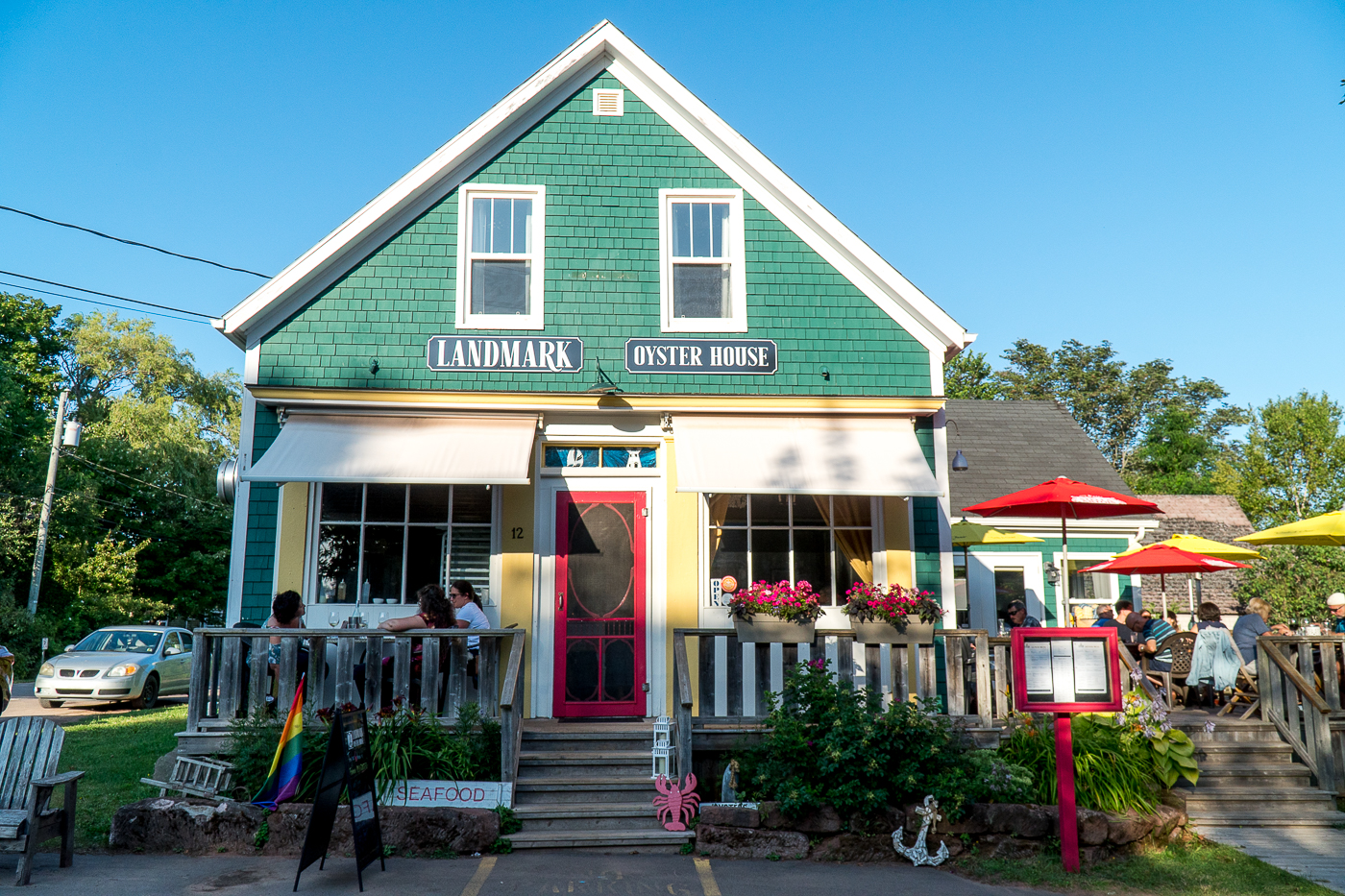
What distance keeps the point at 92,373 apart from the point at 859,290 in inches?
1646

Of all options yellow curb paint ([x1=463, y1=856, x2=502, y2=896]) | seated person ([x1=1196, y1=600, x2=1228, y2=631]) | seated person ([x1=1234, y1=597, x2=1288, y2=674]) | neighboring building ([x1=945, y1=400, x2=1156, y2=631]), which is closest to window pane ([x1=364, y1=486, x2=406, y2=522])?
yellow curb paint ([x1=463, y1=856, x2=502, y2=896])

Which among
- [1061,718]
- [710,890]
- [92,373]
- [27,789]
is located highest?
[92,373]

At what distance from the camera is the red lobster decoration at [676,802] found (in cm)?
744

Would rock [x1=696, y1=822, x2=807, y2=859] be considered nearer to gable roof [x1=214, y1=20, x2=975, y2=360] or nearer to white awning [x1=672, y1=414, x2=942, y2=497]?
white awning [x1=672, y1=414, x2=942, y2=497]

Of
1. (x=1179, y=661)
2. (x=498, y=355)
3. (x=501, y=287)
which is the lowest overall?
(x=1179, y=661)

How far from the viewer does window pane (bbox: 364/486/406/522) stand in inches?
387

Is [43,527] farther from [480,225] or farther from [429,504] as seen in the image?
[480,225]

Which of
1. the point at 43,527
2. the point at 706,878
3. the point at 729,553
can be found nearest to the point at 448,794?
the point at 706,878

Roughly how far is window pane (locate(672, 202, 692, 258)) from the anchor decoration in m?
6.04

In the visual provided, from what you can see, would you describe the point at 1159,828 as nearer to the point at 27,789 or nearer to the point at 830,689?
the point at 830,689

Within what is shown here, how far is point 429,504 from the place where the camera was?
32.4 ft

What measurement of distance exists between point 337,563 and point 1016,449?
16.5m

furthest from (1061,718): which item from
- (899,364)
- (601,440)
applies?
(601,440)

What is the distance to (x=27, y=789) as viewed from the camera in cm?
666
